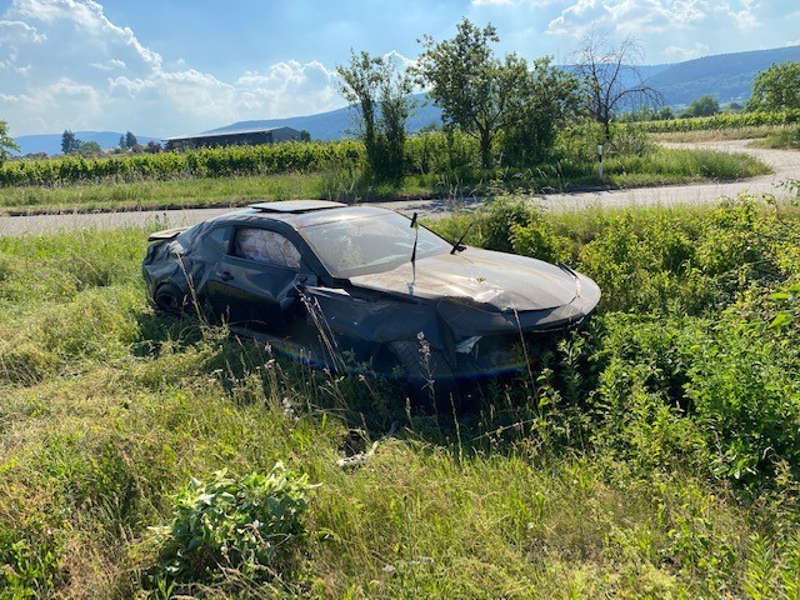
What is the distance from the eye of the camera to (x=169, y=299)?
6.08 meters

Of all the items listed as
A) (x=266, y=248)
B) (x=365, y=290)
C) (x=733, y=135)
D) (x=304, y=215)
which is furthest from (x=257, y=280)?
(x=733, y=135)

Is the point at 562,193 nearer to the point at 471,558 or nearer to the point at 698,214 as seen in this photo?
the point at 698,214

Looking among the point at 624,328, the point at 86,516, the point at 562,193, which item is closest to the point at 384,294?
the point at 624,328

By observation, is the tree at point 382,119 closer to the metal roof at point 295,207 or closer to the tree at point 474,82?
the tree at point 474,82

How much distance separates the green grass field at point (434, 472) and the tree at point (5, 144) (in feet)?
90.1

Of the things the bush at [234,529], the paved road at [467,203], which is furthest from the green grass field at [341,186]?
the bush at [234,529]

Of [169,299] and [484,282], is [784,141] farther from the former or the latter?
[169,299]

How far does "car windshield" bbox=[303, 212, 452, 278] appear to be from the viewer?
457 centimetres

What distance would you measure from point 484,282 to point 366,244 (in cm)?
124

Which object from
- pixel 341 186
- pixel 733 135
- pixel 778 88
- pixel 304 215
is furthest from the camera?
pixel 733 135

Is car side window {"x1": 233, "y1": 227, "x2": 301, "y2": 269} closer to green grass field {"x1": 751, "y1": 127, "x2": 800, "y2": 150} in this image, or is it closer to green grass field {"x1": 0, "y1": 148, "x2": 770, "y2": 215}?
green grass field {"x1": 0, "y1": 148, "x2": 770, "y2": 215}

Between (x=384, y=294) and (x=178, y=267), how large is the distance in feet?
9.44

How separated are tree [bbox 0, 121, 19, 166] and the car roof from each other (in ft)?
89.3

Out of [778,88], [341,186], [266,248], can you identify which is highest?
[778,88]
